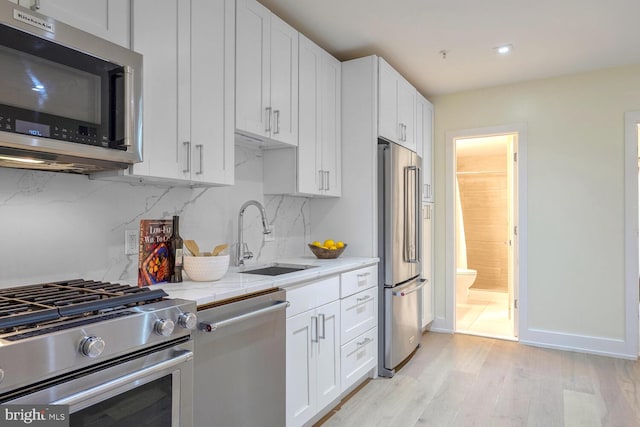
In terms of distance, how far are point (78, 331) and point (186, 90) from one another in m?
1.13

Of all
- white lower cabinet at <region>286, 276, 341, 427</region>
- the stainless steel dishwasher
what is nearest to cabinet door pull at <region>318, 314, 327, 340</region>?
white lower cabinet at <region>286, 276, 341, 427</region>

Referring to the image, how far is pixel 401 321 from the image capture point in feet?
10.6

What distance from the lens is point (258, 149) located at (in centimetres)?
277

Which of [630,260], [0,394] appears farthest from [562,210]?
[0,394]

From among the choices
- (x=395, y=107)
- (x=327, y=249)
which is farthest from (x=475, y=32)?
(x=327, y=249)

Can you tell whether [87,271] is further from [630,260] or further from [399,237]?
[630,260]

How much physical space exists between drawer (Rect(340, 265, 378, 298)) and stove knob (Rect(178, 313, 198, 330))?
127 cm

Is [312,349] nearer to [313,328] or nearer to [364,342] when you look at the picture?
[313,328]

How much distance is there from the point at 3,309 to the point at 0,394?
0.87ft

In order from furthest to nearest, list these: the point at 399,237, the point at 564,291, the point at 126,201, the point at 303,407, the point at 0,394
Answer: the point at 564,291
the point at 399,237
the point at 303,407
the point at 126,201
the point at 0,394

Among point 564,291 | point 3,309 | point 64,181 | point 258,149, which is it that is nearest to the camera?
point 3,309

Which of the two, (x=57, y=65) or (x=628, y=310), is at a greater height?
(x=57, y=65)

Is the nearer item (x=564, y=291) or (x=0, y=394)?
(x=0, y=394)

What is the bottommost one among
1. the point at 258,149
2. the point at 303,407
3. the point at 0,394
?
the point at 303,407
